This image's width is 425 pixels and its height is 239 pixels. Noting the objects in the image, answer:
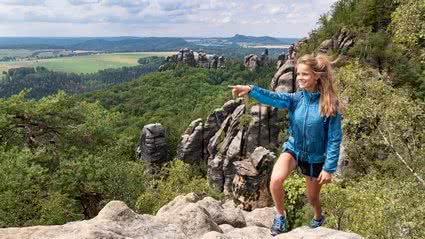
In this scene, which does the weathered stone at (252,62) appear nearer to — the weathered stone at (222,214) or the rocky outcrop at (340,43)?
the rocky outcrop at (340,43)

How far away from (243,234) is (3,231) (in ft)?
16.6

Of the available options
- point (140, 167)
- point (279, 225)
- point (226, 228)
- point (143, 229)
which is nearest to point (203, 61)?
point (140, 167)

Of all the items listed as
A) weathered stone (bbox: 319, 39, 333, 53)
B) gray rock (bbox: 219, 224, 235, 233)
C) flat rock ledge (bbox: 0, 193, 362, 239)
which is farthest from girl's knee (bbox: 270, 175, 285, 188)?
weathered stone (bbox: 319, 39, 333, 53)

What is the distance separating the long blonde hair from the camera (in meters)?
7.25

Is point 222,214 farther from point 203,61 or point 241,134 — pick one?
point 203,61

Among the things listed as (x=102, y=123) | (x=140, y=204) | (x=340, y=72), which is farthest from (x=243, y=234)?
(x=140, y=204)

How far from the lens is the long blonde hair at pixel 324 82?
7250 millimetres

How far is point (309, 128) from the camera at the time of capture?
7.43 meters

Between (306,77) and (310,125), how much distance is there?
90cm

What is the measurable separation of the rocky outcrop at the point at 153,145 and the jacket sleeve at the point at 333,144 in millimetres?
65861

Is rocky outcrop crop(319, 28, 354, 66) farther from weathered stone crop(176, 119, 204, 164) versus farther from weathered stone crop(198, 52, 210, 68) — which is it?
weathered stone crop(198, 52, 210, 68)

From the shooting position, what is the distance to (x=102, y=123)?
85.6 ft

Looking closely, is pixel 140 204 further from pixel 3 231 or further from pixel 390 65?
pixel 390 65

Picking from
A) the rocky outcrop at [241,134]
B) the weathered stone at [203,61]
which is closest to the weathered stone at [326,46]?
the rocky outcrop at [241,134]
